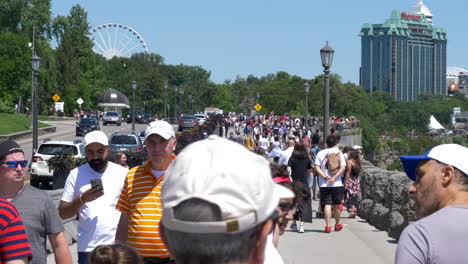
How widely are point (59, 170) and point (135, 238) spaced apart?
1988 cm

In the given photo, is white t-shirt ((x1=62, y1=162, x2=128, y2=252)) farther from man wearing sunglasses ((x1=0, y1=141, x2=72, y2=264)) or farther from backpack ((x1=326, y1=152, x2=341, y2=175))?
backpack ((x1=326, y1=152, x2=341, y2=175))

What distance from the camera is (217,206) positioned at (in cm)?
205

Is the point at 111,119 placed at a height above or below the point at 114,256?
below

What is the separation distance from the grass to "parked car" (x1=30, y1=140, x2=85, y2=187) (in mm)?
30512

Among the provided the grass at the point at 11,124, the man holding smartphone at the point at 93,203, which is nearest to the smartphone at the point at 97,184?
the man holding smartphone at the point at 93,203

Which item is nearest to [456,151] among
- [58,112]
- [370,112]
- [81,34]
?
[58,112]

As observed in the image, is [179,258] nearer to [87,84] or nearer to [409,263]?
[409,263]

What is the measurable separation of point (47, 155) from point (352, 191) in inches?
529

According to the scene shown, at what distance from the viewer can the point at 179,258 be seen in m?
2.13

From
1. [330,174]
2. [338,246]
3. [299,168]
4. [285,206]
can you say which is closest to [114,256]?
[285,206]

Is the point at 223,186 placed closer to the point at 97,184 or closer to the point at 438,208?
the point at 438,208

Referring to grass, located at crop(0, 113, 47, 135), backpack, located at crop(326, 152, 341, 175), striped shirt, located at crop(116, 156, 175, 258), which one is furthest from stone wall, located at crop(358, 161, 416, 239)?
grass, located at crop(0, 113, 47, 135)

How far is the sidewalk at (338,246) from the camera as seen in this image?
38.0ft

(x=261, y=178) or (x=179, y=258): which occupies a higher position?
(x=261, y=178)
